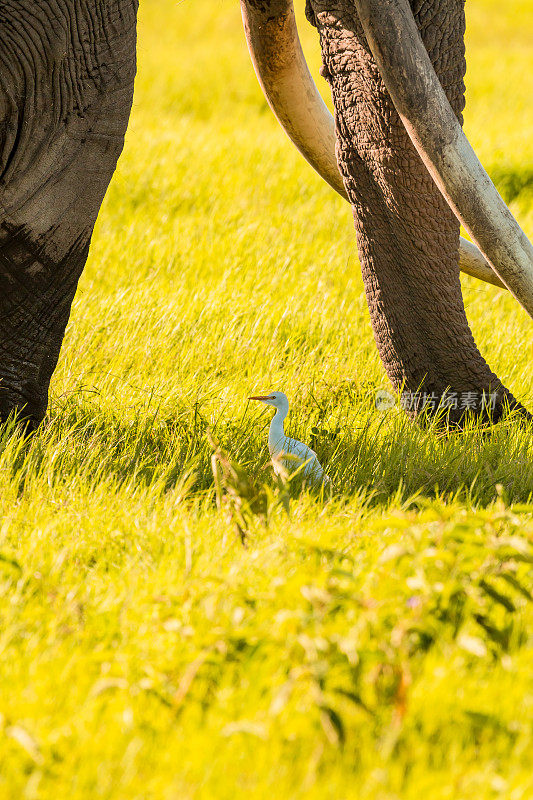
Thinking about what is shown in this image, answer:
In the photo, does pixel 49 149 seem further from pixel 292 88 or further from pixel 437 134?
pixel 292 88

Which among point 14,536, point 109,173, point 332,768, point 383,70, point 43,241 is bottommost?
point 14,536

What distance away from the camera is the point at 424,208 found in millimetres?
2961

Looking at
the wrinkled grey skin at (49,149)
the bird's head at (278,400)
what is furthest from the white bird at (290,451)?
the wrinkled grey skin at (49,149)

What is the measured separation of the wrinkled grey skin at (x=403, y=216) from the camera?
290cm

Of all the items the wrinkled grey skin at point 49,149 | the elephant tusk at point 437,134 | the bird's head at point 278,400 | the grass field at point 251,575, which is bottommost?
the grass field at point 251,575

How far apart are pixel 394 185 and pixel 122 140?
944mm

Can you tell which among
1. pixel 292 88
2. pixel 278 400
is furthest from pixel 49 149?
pixel 292 88

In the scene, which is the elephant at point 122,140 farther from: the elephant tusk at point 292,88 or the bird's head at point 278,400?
the bird's head at point 278,400

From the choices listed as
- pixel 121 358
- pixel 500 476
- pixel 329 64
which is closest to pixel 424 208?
pixel 329 64

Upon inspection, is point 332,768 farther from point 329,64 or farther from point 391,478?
point 329,64

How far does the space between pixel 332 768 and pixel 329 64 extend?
2.42m

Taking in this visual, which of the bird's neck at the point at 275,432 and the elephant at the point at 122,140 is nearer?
the elephant at the point at 122,140

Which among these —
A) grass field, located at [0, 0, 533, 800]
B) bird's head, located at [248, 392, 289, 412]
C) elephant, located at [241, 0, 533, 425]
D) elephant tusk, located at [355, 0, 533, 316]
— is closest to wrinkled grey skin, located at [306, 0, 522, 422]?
elephant, located at [241, 0, 533, 425]

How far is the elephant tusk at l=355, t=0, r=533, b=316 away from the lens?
2334mm
